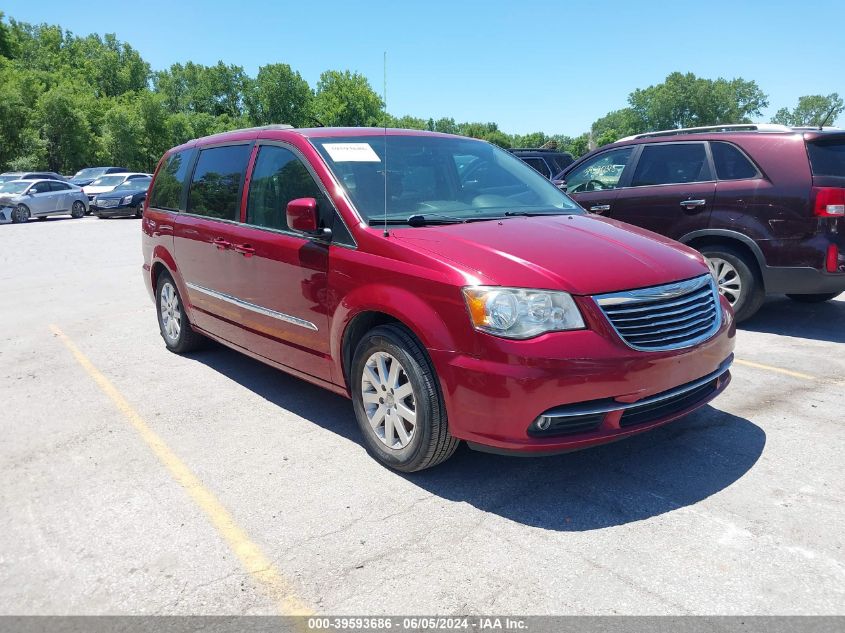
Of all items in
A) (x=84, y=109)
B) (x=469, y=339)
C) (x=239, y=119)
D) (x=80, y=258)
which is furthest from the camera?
(x=239, y=119)

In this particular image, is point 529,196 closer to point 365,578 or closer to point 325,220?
point 325,220

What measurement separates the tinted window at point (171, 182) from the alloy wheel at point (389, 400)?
3.04 metres

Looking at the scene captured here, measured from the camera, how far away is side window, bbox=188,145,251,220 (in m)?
4.95

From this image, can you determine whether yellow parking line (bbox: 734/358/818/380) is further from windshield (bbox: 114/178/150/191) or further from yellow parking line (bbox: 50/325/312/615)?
windshield (bbox: 114/178/150/191)

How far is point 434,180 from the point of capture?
14.5ft

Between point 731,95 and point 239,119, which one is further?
point 731,95

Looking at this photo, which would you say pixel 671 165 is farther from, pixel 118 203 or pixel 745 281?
pixel 118 203

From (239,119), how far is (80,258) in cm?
9509

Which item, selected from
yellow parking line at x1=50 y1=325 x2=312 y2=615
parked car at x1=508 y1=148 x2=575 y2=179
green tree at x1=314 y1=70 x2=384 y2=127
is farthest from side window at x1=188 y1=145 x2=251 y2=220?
green tree at x1=314 y1=70 x2=384 y2=127

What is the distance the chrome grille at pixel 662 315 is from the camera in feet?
10.5

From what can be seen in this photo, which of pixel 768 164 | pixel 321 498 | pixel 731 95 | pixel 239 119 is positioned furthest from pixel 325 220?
pixel 731 95

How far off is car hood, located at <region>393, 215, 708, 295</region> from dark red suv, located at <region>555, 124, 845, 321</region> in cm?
284

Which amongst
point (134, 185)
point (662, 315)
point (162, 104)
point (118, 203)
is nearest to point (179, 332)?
point (662, 315)

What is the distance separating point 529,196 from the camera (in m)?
4.63
